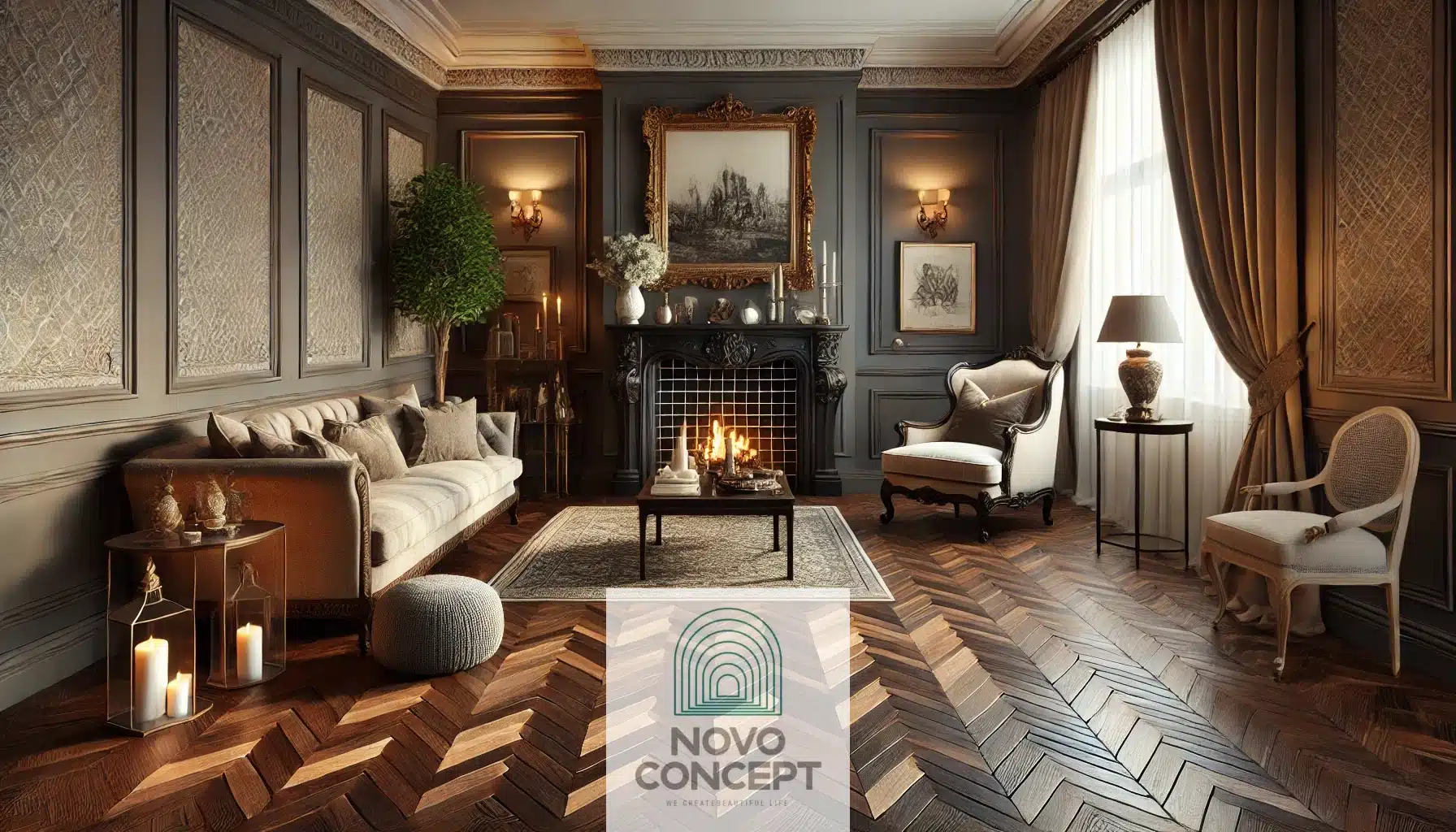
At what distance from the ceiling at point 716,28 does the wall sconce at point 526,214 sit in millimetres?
1063

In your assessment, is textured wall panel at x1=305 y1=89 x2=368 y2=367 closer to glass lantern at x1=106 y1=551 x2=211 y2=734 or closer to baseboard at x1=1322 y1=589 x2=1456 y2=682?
glass lantern at x1=106 y1=551 x2=211 y2=734

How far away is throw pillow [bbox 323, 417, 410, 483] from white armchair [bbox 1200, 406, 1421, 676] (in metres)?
3.92

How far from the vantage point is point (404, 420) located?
213 inches

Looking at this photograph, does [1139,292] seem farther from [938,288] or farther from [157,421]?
[157,421]

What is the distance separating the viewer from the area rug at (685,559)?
4.33 meters

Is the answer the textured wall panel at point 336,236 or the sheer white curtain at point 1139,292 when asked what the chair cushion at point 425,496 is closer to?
the textured wall panel at point 336,236

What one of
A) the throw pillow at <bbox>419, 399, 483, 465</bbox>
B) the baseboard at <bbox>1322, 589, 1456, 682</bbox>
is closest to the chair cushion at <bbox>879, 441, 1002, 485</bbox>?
the baseboard at <bbox>1322, 589, 1456, 682</bbox>

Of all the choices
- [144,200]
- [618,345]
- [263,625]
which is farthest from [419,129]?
[263,625]

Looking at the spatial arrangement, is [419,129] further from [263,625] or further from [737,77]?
[263,625]

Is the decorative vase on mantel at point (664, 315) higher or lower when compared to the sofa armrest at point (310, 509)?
higher

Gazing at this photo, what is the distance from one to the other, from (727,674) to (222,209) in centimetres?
338

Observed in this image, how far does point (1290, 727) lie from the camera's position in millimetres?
2742

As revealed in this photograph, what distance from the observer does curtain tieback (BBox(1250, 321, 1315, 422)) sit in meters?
3.96

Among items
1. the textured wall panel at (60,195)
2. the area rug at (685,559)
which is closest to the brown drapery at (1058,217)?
the area rug at (685,559)
